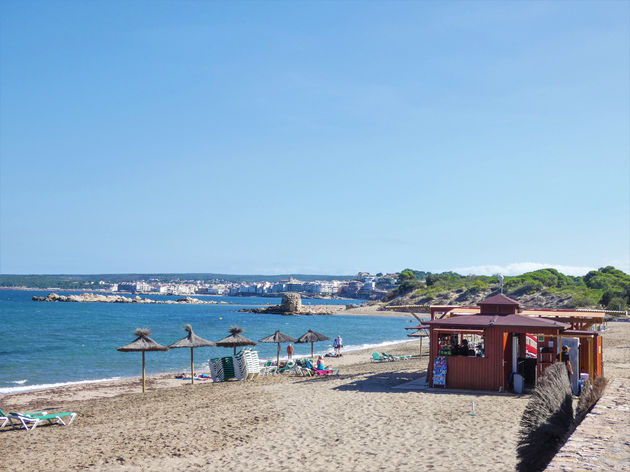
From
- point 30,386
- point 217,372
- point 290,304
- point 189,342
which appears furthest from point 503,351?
point 290,304

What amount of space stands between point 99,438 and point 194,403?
3.71 metres

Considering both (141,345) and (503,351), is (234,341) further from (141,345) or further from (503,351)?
(503,351)

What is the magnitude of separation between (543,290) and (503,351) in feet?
222

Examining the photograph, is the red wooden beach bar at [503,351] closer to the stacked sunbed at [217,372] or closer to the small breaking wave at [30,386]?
the stacked sunbed at [217,372]

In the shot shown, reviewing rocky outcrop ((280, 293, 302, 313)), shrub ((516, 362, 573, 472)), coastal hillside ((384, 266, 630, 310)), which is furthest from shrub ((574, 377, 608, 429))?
rocky outcrop ((280, 293, 302, 313))

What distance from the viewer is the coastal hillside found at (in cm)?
6162

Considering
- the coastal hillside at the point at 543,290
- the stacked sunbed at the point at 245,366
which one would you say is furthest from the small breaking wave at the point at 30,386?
the coastal hillside at the point at 543,290

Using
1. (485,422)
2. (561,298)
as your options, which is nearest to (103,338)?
(485,422)

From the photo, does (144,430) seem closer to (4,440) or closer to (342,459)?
(4,440)

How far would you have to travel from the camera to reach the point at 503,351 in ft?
48.9

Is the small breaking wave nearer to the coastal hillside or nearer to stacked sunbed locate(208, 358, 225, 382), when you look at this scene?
stacked sunbed locate(208, 358, 225, 382)

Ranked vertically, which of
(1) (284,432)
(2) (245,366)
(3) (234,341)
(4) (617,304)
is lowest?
(2) (245,366)

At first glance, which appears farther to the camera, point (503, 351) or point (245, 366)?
point (245, 366)

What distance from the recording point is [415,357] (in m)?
27.9
